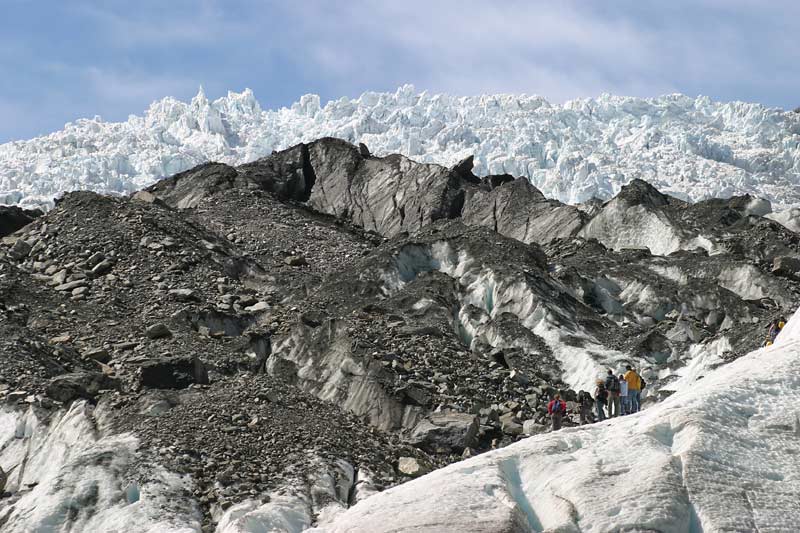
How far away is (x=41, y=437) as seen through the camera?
88.3ft

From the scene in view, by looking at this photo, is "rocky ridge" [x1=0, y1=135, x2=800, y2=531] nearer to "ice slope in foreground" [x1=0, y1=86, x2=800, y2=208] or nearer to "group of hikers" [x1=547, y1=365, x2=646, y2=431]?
"group of hikers" [x1=547, y1=365, x2=646, y2=431]

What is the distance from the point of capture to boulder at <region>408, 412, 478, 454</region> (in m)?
26.4

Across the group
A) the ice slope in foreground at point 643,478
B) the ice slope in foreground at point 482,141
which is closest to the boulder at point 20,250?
the ice slope in foreground at point 643,478

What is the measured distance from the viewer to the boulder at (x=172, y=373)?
28.4m

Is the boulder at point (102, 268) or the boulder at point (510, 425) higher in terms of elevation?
the boulder at point (102, 268)

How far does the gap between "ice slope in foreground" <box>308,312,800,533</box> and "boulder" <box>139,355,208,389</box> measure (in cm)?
1286

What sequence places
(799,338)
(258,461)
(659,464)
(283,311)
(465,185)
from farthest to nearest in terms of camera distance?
(465,185) < (283,311) < (258,461) < (799,338) < (659,464)

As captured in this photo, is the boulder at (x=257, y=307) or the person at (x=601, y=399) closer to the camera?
the person at (x=601, y=399)

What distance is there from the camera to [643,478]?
14.9 m

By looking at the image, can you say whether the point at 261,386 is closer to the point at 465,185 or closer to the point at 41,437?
the point at 41,437

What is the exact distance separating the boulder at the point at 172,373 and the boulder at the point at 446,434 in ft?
19.3

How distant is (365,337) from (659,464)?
1800 cm

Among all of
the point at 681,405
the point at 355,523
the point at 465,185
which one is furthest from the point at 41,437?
the point at 465,185

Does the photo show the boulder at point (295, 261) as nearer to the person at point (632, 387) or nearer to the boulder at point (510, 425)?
the boulder at point (510, 425)
